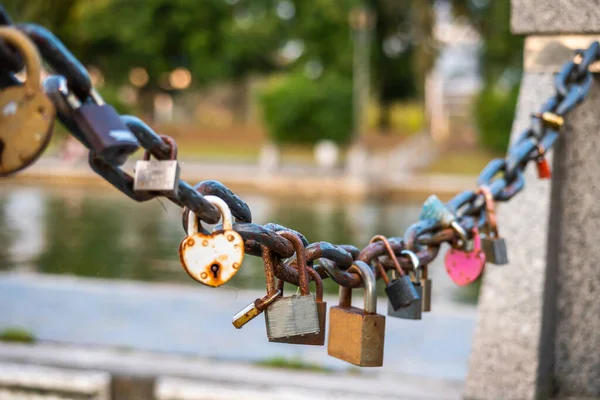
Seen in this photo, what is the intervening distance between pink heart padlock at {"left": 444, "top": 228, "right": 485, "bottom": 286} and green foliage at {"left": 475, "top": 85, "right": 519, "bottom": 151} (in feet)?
97.5

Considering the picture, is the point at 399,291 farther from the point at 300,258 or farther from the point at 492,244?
the point at 492,244

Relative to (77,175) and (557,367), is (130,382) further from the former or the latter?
(77,175)

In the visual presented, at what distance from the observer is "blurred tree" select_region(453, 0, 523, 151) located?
3250cm

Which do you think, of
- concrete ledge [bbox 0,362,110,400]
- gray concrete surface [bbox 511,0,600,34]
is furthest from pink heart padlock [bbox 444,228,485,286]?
concrete ledge [bbox 0,362,110,400]

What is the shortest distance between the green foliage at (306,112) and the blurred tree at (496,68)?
18.4ft

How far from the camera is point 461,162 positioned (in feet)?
107

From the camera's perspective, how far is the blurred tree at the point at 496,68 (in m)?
32.5

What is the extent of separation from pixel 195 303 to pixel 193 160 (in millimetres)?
23378

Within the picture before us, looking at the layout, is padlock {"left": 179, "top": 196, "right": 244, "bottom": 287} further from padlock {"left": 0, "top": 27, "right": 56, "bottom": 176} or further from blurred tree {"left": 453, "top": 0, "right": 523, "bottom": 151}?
blurred tree {"left": 453, "top": 0, "right": 523, "bottom": 151}

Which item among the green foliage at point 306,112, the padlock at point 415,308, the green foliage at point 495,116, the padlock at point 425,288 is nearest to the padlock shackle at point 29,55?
the padlock at point 415,308

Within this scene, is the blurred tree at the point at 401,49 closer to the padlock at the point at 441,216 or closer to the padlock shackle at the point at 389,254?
the padlock at the point at 441,216

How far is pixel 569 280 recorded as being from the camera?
10.8 feet

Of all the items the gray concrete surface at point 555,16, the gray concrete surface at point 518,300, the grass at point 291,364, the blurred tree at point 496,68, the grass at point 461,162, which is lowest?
the grass at point 291,364

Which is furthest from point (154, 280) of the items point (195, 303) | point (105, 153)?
point (105, 153)
